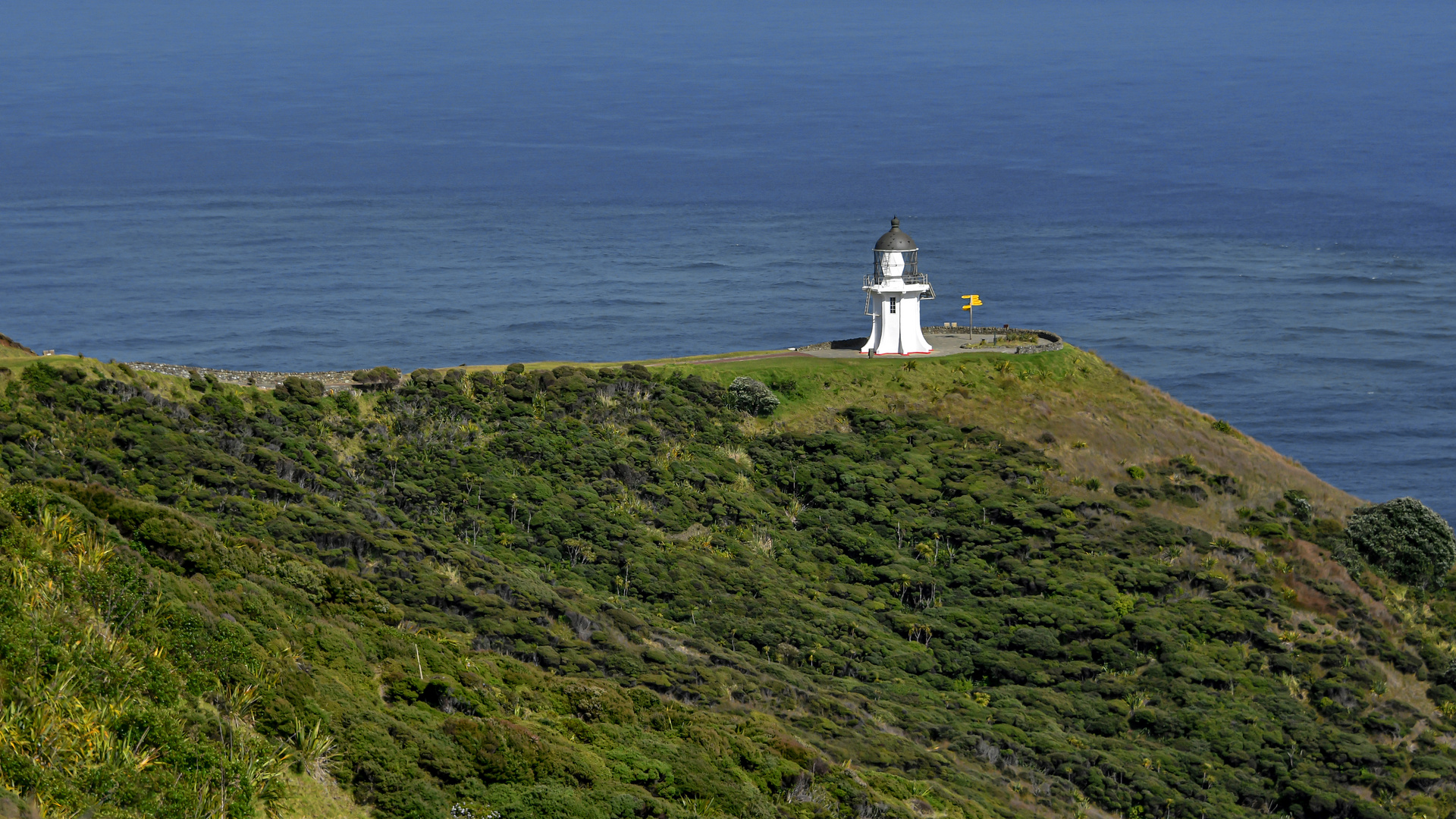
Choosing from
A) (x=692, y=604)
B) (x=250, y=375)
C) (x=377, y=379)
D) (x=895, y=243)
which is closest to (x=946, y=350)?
(x=895, y=243)

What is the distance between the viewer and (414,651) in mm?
26125

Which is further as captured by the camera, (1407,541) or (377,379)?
(1407,541)

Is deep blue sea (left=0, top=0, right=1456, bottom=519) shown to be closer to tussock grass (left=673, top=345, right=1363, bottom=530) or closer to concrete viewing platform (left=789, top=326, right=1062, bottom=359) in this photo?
tussock grass (left=673, top=345, right=1363, bottom=530)

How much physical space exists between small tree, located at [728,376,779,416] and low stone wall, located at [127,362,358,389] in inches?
607

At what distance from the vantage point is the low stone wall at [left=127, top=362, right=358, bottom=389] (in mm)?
46594

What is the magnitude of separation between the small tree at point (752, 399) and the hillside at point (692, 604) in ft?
1.34

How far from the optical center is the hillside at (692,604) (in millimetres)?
20359

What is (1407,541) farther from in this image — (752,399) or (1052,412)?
(752,399)

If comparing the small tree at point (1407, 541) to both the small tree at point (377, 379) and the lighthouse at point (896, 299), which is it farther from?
the small tree at point (377, 379)

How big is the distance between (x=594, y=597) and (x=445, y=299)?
88827 mm

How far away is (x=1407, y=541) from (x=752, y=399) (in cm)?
2740

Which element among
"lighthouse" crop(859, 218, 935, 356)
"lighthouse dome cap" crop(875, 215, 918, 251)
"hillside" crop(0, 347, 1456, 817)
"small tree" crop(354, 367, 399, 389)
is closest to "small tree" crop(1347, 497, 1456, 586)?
"hillside" crop(0, 347, 1456, 817)

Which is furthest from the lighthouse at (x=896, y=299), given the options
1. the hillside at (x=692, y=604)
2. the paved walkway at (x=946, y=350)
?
the hillside at (x=692, y=604)

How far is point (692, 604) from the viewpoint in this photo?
4212cm
